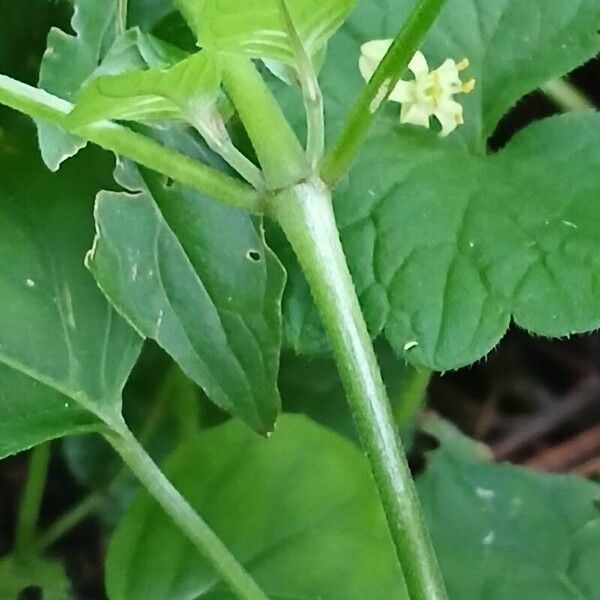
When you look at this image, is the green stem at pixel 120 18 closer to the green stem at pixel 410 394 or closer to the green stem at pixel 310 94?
the green stem at pixel 310 94

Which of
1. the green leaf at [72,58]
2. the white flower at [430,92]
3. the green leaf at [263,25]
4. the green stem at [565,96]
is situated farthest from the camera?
the green stem at [565,96]

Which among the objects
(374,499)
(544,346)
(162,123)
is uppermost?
(162,123)

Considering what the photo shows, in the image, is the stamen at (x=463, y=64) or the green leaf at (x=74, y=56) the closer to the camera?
the green leaf at (x=74, y=56)

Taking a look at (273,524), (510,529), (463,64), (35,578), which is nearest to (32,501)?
(35,578)

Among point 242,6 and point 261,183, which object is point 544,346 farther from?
point 242,6

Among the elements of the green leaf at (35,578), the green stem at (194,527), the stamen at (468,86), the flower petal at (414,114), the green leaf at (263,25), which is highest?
the green leaf at (263,25)

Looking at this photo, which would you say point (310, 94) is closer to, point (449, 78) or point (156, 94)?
point (156, 94)

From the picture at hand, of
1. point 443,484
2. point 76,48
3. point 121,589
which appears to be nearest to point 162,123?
point 76,48

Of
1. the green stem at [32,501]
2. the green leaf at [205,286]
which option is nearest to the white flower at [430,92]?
the green leaf at [205,286]
